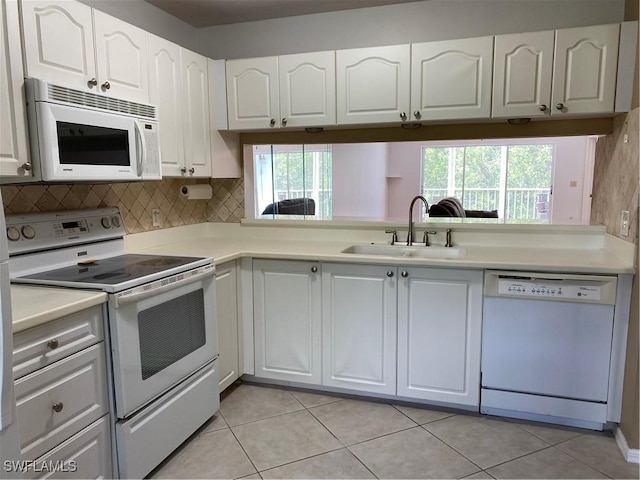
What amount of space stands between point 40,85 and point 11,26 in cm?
22

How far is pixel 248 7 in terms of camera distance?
2.92 meters

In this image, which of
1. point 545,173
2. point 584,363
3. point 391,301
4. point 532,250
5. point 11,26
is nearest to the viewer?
point 11,26

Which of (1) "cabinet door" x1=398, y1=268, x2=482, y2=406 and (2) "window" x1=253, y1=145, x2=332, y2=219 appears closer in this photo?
(1) "cabinet door" x1=398, y1=268, x2=482, y2=406

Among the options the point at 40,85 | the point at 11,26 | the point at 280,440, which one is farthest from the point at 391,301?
the point at 11,26

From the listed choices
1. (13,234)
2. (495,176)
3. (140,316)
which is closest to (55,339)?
(140,316)

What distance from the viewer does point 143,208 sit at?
111 inches

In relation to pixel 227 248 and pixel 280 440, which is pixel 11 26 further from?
pixel 280 440

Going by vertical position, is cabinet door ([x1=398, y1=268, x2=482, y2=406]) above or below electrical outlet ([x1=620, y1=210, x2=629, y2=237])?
below

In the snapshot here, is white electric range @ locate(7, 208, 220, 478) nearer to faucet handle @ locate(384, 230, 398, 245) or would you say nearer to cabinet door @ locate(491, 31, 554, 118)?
faucet handle @ locate(384, 230, 398, 245)

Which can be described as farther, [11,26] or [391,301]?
[391,301]

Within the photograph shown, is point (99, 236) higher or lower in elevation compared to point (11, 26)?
lower

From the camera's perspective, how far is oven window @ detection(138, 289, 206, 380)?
1.90m

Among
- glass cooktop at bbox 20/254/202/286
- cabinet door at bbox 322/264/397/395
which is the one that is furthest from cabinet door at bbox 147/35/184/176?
cabinet door at bbox 322/264/397/395

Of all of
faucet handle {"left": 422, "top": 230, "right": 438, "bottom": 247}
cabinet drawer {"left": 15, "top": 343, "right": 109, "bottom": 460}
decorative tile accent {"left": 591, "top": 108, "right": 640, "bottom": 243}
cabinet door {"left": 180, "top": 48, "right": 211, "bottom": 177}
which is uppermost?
cabinet door {"left": 180, "top": 48, "right": 211, "bottom": 177}
